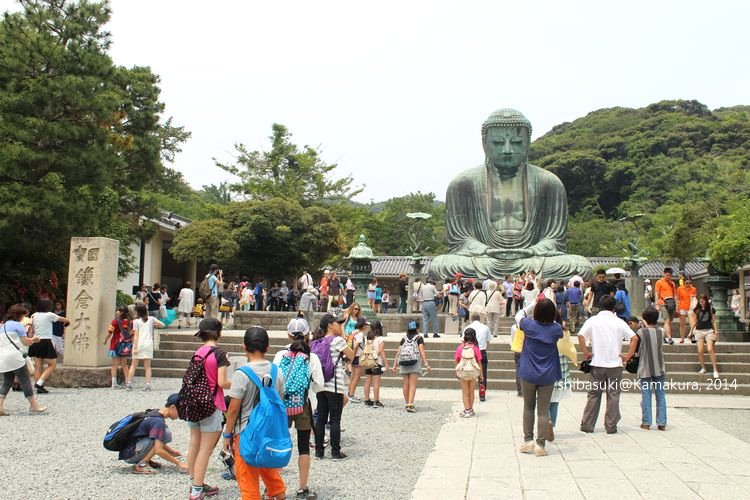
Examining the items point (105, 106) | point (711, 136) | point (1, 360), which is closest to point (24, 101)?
point (105, 106)

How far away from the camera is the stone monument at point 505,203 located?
21875 mm

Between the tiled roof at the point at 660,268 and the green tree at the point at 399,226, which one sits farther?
the green tree at the point at 399,226

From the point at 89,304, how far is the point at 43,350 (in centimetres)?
123

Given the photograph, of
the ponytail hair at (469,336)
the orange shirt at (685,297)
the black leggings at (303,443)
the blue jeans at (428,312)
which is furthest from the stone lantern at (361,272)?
the black leggings at (303,443)

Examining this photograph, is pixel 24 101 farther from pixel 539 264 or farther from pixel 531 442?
pixel 539 264

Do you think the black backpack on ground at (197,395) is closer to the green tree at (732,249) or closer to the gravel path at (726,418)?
the gravel path at (726,418)

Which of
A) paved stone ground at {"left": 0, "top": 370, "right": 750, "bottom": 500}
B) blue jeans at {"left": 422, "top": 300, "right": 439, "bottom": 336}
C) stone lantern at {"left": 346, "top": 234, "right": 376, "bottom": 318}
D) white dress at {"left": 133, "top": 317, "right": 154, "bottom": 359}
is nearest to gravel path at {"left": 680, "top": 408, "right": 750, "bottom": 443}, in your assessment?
paved stone ground at {"left": 0, "top": 370, "right": 750, "bottom": 500}

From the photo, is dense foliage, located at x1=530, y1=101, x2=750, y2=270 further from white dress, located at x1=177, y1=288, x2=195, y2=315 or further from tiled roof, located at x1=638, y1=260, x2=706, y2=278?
white dress, located at x1=177, y1=288, x2=195, y2=315

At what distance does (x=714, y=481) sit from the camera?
16.9ft

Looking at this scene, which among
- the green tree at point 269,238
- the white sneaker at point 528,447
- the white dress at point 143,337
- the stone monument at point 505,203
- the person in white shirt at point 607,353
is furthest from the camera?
the green tree at point 269,238

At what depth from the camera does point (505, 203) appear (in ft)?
73.3

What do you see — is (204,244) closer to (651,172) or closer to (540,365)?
(540,365)

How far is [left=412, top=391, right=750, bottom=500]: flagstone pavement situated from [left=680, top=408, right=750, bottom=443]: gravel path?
6.0 inches

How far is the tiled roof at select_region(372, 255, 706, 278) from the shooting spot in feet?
100
